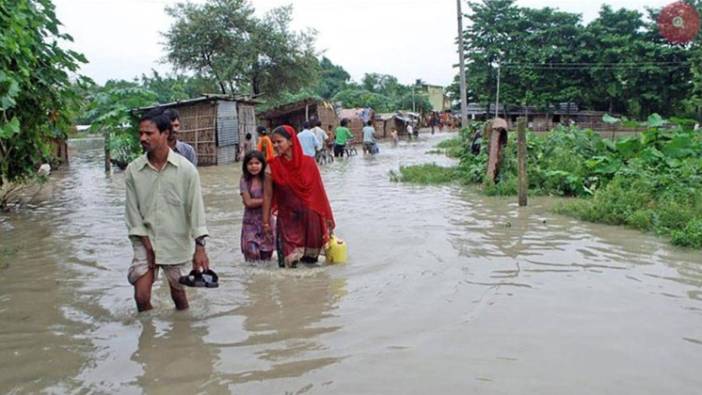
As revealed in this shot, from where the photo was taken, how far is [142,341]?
395 centimetres

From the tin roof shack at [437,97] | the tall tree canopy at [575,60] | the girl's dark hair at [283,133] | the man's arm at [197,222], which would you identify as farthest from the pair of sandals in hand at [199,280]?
the tin roof shack at [437,97]

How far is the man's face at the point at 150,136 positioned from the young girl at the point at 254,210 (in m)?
1.84

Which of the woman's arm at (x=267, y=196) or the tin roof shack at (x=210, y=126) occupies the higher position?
the tin roof shack at (x=210, y=126)

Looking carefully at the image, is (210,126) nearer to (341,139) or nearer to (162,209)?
(341,139)

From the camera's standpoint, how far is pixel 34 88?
21.0 feet

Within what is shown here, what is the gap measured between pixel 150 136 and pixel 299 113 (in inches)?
1025

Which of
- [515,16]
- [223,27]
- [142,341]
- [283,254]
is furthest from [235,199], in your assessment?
[515,16]

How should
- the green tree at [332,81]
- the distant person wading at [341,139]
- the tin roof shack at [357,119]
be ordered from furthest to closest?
the green tree at [332,81] < the tin roof shack at [357,119] < the distant person wading at [341,139]

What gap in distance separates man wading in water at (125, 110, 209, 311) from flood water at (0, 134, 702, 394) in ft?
1.72

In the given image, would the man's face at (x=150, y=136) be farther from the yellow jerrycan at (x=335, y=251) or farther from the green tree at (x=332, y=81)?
A: the green tree at (x=332, y=81)

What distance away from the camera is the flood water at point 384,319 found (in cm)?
333

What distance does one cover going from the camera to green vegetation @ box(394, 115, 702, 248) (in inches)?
300

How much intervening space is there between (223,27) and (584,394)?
1257 inches

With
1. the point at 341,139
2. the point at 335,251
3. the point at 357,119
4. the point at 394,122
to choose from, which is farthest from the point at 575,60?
the point at 335,251
